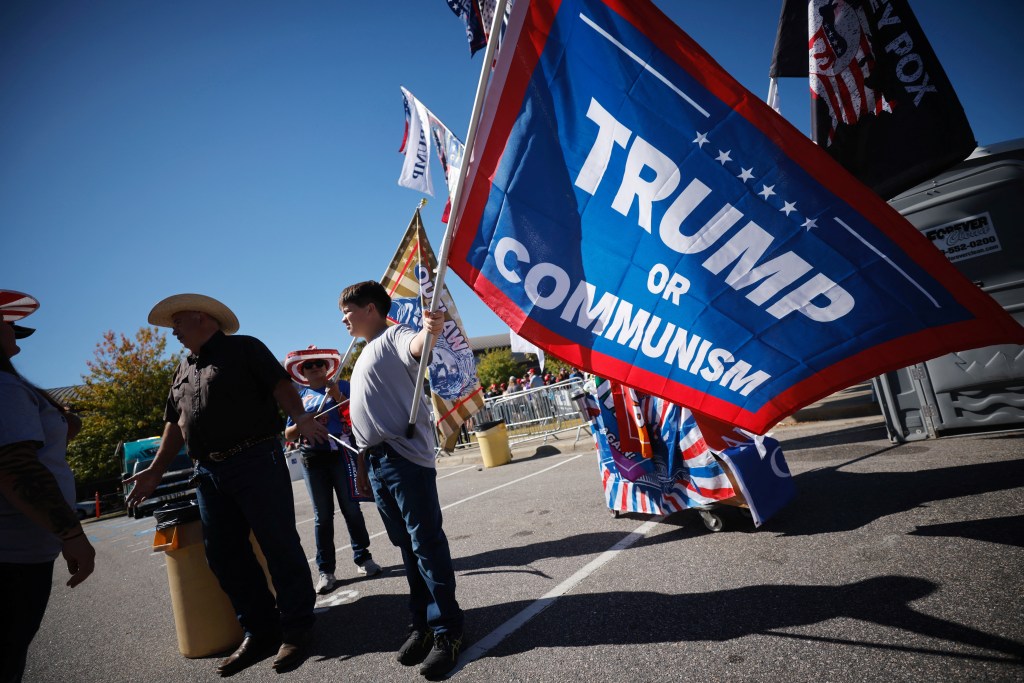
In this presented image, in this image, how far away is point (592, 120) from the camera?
6.48ft

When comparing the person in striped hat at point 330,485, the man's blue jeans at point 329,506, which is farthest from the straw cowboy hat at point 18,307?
the man's blue jeans at point 329,506

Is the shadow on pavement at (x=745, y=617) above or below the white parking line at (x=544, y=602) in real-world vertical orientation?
above

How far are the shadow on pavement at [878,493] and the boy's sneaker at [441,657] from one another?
2375mm

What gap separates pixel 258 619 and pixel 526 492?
12.9 feet

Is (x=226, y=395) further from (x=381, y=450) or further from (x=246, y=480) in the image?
(x=381, y=450)

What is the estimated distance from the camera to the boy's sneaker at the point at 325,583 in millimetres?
4141

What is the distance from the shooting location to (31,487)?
204cm

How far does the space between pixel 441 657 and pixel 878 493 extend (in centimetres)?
347

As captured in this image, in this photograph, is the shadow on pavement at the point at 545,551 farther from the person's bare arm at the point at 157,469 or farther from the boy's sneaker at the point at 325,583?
the person's bare arm at the point at 157,469

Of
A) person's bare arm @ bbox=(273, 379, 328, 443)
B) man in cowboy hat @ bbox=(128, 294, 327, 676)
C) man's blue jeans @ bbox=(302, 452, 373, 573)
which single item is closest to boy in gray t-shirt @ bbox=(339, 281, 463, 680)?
person's bare arm @ bbox=(273, 379, 328, 443)

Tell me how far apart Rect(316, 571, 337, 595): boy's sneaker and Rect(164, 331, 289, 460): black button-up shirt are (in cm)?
180

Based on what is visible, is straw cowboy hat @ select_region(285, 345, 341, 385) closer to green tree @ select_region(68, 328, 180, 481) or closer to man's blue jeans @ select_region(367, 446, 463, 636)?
man's blue jeans @ select_region(367, 446, 463, 636)

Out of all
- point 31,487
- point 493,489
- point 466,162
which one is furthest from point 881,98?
point 493,489

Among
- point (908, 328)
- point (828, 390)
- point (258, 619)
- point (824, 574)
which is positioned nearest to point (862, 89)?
point (908, 328)
